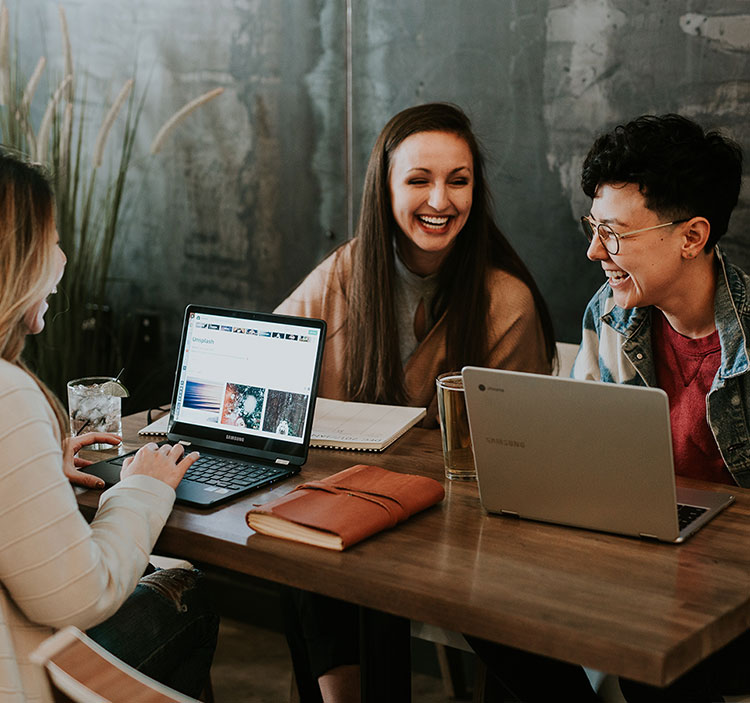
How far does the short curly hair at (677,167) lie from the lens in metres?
1.91

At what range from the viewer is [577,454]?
1.45m

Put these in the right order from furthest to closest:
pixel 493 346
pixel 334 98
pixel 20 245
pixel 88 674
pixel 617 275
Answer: pixel 334 98 < pixel 493 346 < pixel 617 275 < pixel 20 245 < pixel 88 674

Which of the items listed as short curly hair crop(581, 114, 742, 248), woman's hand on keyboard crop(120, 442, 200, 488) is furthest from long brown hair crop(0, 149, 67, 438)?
short curly hair crop(581, 114, 742, 248)

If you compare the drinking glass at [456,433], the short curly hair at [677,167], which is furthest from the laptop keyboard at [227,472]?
the short curly hair at [677,167]

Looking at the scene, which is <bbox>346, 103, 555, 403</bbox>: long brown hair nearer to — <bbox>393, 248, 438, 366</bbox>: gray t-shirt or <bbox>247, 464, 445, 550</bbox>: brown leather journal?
<bbox>393, 248, 438, 366</bbox>: gray t-shirt

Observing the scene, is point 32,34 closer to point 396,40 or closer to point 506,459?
point 396,40

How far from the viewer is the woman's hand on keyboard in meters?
1.64

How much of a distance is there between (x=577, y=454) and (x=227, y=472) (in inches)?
24.3

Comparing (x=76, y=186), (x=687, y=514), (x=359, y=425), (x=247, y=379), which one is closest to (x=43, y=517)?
(x=247, y=379)

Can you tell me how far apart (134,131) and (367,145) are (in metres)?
0.75

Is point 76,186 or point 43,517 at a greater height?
Answer: point 76,186

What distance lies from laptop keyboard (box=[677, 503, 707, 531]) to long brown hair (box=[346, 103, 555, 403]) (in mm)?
875

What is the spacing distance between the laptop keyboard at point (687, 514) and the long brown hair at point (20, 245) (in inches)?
37.4

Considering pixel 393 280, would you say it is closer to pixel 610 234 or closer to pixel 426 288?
pixel 426 288
